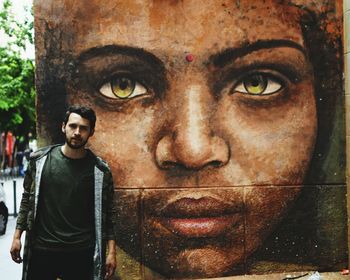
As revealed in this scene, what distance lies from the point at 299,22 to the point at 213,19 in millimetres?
1034

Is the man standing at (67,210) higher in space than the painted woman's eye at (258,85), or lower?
lower

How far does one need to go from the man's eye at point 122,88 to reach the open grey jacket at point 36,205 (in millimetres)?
2278

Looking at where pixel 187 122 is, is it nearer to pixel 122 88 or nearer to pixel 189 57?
pixel 189 57

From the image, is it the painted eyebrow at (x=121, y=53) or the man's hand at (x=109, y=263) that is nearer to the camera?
the man's hand at (x=109, y=263)

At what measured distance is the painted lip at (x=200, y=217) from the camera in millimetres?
5914

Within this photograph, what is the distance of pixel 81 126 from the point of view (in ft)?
11.9

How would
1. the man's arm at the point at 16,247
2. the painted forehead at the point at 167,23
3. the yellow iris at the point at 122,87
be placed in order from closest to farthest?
the man's arm at the point at 16,247, the painted forehead at the point at 167,23, the yellow iris at the point at 122,87

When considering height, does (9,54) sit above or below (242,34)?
above

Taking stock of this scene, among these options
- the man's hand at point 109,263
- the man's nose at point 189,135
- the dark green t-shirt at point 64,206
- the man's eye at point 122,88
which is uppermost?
the man's eye at point 122,88

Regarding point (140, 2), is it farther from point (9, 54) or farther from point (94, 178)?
point (9, 54)

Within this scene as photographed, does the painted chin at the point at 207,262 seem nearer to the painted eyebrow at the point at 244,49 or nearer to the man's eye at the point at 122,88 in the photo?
the man's eye at the point at 122,88

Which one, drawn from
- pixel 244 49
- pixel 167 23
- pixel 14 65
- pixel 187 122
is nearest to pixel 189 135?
pixel 187 122

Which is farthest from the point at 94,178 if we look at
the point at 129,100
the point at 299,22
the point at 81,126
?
the point at 299,22

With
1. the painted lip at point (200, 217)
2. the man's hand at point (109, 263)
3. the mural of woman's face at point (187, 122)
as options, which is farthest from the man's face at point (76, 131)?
the painted lip at point (200, 217)
